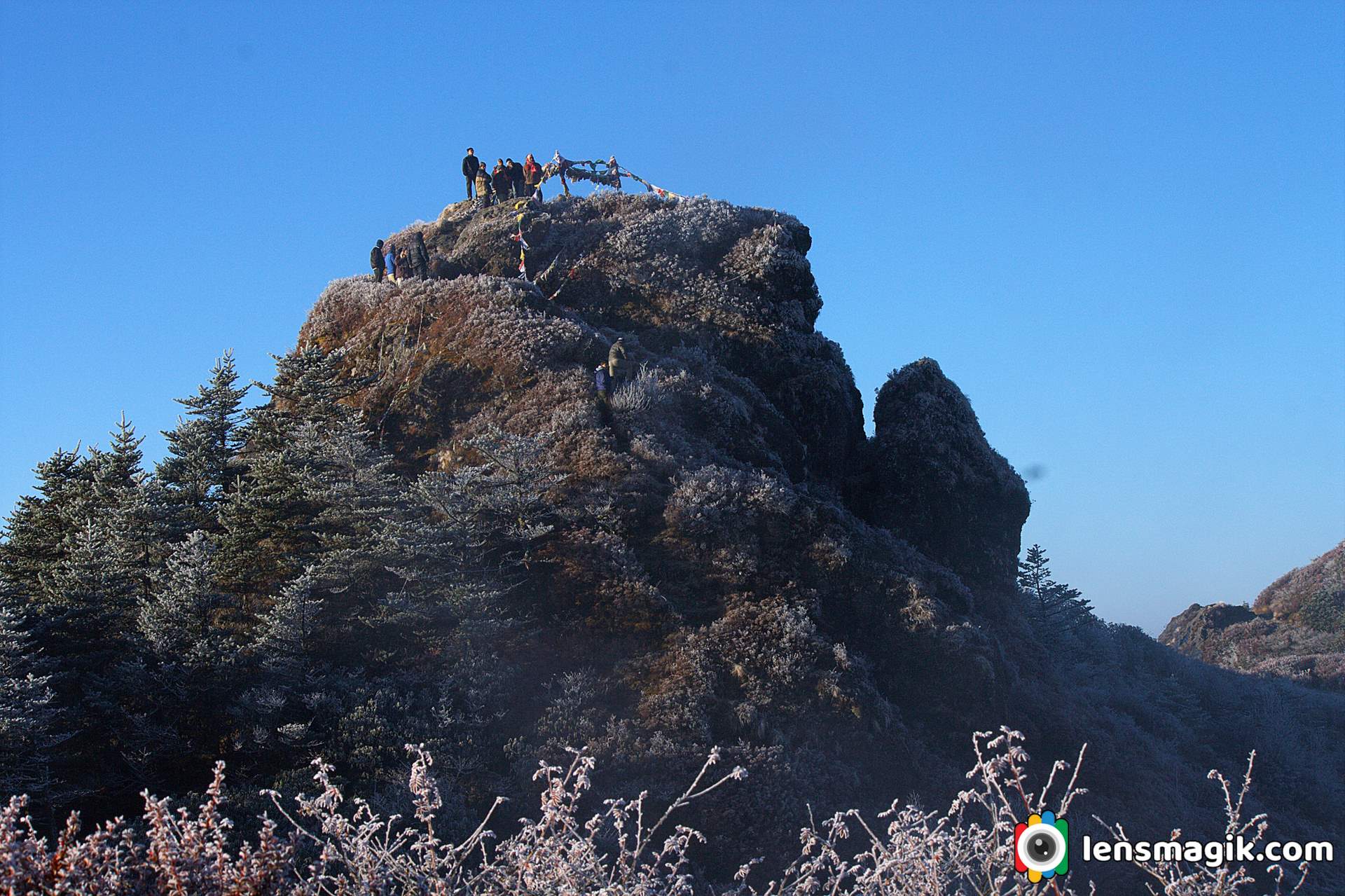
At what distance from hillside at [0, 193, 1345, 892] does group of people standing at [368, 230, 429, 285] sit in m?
0.81

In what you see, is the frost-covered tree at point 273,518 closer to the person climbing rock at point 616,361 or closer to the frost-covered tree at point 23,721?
the frost-covered tree at point 23,721

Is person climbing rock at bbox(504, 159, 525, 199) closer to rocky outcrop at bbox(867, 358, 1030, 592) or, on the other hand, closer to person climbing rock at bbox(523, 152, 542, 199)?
person climbing rock at bbox(523, 152, 542, 199)

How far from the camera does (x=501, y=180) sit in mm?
31344

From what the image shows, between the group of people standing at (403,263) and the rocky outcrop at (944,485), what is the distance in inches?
505

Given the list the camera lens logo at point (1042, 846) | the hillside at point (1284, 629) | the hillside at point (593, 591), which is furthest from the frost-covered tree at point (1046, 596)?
the camera lens logo at point (1042, 846)

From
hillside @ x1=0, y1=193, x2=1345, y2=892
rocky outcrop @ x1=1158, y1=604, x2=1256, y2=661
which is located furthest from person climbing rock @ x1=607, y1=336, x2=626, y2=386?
rocky outcrop @ x1=1158, y1=604, x2=1256, y2=661

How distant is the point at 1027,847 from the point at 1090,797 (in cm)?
1462

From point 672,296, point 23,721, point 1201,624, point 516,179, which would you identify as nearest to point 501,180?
point 516,179

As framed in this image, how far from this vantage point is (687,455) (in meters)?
20.4

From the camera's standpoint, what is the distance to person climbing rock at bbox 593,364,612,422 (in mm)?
20797

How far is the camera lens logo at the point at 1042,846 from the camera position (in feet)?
15.5

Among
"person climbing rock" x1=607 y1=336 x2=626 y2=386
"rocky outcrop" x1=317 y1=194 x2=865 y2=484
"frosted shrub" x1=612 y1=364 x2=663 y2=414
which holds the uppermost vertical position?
"rocky outcrop" x1=317 y1=194 x2=865 y2=484

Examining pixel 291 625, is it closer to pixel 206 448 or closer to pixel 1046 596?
pixel 206 448

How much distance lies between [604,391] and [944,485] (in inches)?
346
